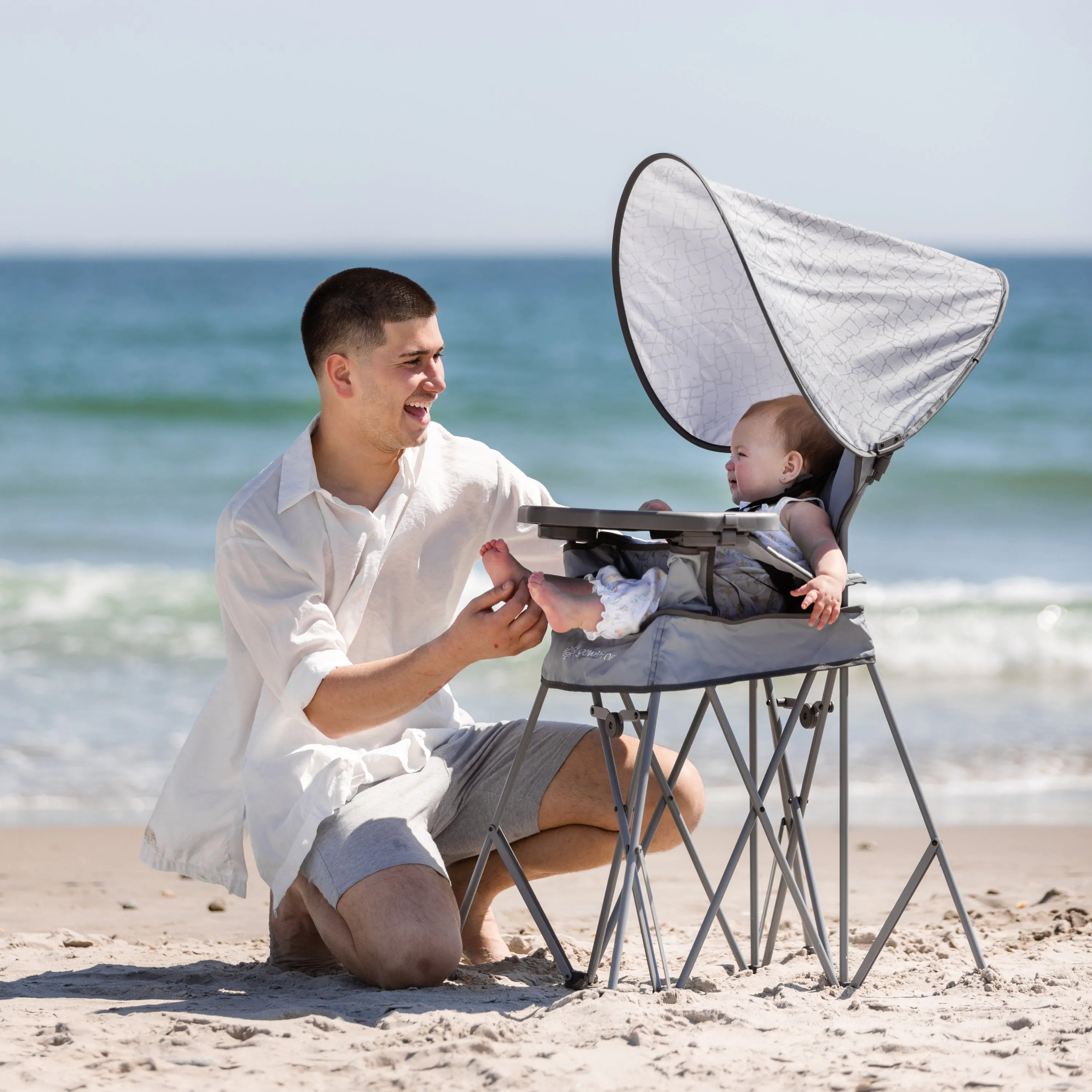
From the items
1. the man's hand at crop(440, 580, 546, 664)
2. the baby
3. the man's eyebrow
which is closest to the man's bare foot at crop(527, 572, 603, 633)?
the baby

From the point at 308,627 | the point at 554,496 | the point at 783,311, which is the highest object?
the point at 783,311

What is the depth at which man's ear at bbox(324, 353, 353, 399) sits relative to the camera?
118 inches

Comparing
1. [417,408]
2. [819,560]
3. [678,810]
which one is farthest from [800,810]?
[417,408]

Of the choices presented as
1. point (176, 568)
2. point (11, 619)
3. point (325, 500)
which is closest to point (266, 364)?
point (176, 568)

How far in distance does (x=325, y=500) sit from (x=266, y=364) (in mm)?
Answer: 14794

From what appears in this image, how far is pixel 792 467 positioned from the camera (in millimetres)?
2838

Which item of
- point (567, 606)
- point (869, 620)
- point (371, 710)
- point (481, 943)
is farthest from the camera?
point (869, 620)

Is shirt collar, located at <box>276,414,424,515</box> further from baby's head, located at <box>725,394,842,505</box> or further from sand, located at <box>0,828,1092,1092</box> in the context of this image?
sand, located at <box>0,828,1092,1092</box>

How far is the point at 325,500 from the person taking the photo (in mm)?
2984

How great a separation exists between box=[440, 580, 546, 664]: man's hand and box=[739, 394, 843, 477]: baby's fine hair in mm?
626

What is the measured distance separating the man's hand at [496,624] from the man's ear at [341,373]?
2.05ft

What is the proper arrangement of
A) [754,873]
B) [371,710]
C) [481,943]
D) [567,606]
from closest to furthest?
[567,606] < [371,710] < [754,873] < [481,943]

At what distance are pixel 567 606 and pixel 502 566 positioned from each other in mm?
228

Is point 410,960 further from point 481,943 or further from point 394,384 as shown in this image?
point 394,384
